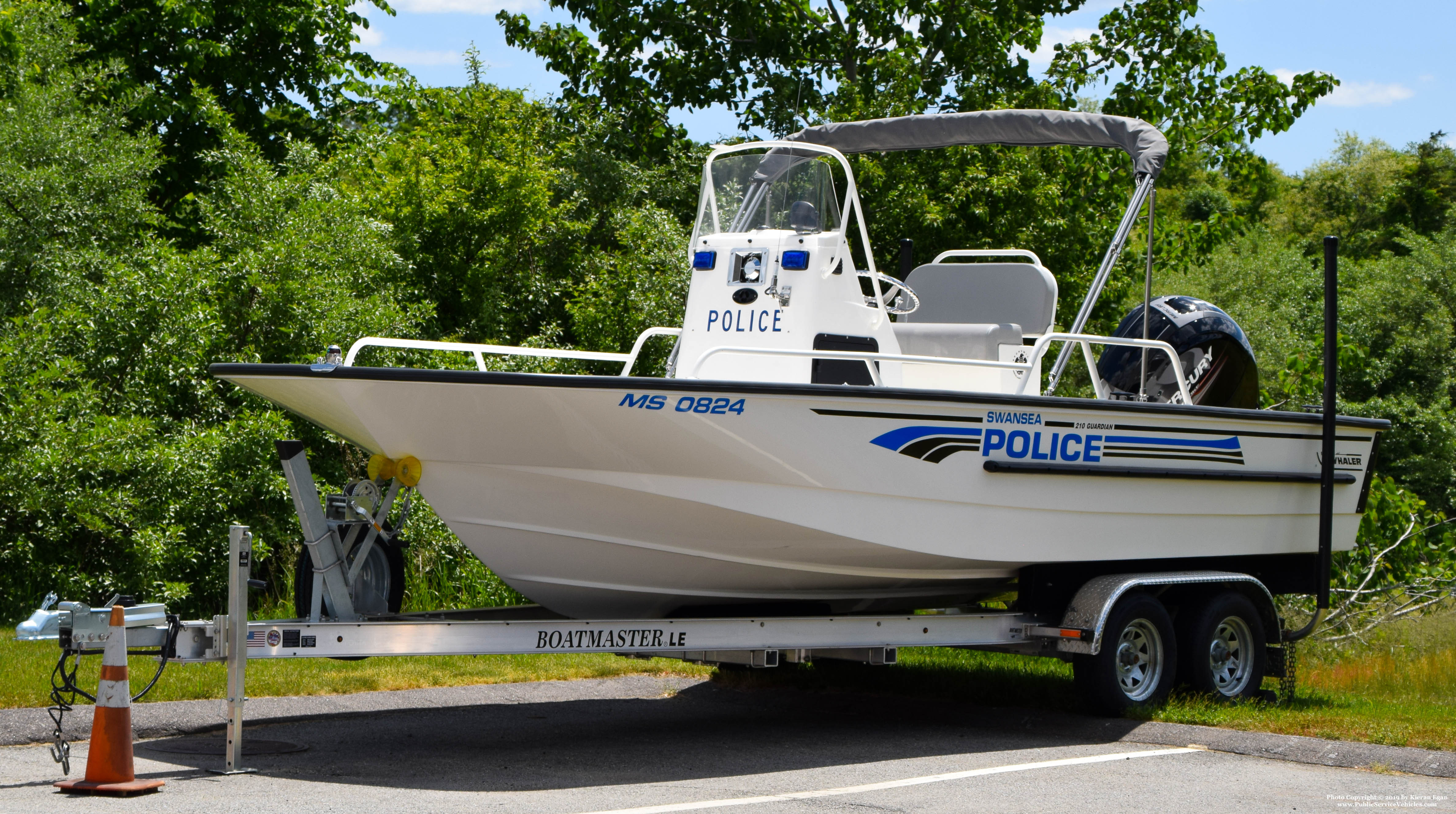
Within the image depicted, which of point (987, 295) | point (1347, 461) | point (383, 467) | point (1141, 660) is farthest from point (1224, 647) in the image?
point (383, 467)

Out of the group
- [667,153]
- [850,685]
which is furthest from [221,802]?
[667,153]

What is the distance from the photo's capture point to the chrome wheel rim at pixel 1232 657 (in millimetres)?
7938

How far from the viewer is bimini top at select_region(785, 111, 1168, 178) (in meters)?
8.34

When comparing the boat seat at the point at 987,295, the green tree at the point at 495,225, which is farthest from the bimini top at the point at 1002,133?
the green tree at the point at 495,225

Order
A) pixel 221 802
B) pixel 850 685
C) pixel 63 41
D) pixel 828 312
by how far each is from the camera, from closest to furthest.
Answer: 1. pixel 221 802
2. pixel 828 312
3. pixel 850 685
4. pixel 63 41

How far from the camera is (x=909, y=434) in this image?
651cm

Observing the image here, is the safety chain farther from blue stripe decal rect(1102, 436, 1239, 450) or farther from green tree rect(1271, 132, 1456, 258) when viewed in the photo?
green tree rect(1271, 132, 1456, 258)

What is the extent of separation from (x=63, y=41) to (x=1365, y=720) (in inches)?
576

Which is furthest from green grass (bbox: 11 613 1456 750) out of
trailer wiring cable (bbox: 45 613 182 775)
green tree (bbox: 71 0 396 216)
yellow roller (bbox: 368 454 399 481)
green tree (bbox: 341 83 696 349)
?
green tree (bbox: 71 0 396 216)

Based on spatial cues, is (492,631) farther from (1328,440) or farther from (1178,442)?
(1328,440)

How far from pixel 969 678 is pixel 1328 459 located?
8.06 ft

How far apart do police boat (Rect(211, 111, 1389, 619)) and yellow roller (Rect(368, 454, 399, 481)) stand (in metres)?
0.05

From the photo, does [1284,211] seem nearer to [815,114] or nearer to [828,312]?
[815,114]

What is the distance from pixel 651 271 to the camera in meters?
14.9
